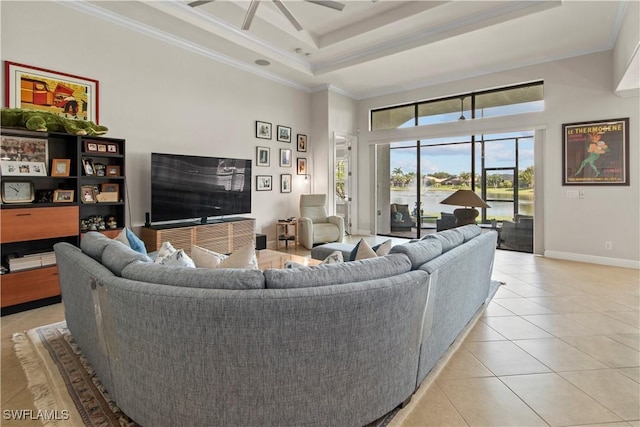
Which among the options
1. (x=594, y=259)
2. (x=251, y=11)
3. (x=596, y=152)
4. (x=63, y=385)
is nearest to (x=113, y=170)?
(x=251, y=11)

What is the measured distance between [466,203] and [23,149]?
4.45m

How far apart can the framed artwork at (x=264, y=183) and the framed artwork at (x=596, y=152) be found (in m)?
4.79

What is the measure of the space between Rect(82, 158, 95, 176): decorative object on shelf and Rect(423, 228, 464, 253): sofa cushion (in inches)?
138

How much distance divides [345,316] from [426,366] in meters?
0.89

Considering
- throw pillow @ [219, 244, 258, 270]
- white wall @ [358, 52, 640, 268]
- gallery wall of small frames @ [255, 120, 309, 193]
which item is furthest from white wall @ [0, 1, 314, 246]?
white wall @ [358, 52, 640, 268]

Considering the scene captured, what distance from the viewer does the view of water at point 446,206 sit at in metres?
5.81

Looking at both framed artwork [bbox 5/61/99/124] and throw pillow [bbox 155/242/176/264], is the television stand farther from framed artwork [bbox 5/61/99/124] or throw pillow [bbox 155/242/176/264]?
throw pillow [bbox 155/242/176/264]

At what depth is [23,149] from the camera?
3191mm

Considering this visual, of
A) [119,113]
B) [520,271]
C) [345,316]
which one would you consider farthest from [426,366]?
[119,113]

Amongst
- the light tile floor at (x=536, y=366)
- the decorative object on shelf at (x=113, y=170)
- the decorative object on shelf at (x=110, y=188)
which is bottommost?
the light tile floor at (x=536, y=366)

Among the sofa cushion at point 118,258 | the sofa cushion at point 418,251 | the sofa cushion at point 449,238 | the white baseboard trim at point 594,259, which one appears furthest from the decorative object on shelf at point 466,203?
the sofa cushion at point 118,258

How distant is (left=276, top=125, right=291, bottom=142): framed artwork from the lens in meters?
6.28

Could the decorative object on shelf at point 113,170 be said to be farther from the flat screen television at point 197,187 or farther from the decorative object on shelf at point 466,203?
the decorative object on shelf at point 466,203

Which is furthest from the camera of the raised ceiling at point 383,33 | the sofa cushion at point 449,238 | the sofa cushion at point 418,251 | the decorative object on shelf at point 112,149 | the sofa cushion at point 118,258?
the raised ceiling at point 383,33
